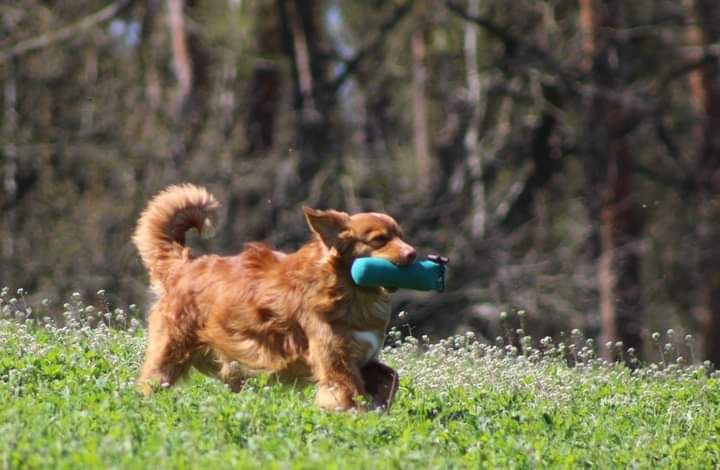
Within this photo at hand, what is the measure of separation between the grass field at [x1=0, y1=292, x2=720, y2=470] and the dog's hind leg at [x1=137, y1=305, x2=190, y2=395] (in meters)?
0.12

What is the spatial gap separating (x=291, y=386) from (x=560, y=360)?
10.8ft

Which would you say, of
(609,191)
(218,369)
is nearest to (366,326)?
(218,369)

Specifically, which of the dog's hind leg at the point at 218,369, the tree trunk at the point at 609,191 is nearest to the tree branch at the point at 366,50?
the tree trunk at the point at 609,191

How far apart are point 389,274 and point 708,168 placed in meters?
16.6

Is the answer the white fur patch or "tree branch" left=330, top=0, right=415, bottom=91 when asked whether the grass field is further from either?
"tree branch" left=330, top=0, right=415, bottom=91

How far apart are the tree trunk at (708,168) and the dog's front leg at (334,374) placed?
1542 centimetres

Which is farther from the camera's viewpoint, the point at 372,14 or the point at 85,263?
the point at 372,14

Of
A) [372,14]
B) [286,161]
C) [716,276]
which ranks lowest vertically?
[716,276]

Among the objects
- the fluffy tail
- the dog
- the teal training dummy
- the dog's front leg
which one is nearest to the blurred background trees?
the fluffy tail

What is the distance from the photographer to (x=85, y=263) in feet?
76.3

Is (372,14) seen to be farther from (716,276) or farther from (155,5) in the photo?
(716,276)

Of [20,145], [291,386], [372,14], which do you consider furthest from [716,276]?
[291,386]

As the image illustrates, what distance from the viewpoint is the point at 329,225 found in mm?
8180

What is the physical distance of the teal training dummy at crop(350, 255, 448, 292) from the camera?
26.0ft
